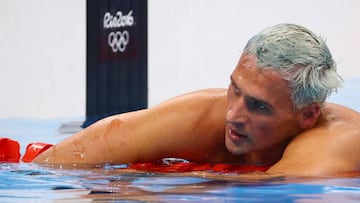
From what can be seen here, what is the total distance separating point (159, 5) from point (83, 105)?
1069 millimetres

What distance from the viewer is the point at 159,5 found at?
→ 5082mm

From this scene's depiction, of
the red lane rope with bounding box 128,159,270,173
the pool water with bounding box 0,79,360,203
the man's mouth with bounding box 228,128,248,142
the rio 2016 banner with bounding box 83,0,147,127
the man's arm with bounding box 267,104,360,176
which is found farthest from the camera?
the rio 2016 banner with bounding box 83,0,147,127

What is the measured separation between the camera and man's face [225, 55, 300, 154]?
2.06 metres

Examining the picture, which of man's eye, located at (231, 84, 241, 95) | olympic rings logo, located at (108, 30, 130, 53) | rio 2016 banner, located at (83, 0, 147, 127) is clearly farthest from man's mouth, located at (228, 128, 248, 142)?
olympic rings logo, located at (108, 30, 130, 53)

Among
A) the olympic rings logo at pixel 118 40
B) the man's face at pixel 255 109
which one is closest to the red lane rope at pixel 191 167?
the man's face at pixel 255 109

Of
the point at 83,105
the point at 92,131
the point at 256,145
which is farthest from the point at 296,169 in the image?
the point at 83,105

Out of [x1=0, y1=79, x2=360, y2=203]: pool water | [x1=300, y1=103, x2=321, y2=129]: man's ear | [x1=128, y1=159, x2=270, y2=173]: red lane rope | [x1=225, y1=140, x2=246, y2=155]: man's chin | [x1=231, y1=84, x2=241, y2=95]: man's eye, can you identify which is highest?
[x1=231, y1=84, x2=241, y2=95]: man's eye

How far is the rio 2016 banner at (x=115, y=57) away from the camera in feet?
17.1

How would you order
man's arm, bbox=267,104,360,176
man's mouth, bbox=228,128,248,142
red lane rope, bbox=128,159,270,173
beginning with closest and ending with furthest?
1. man's arm, bbox=267,104,360,176
2. man's mouth, bbox=228,128,248,142
3. red lane rope, bbox=128,159,270,173

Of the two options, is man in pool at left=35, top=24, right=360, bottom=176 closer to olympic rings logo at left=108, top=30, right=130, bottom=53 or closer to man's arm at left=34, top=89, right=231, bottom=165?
man's arm at left=34, top=89, right=231, bottom=165

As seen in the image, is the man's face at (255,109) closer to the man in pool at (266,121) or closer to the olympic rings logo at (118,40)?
the man in pool at (266,121)

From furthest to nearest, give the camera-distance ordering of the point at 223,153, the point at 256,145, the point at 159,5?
the point at 159,5 < the point at 223,153 < the point at 256,145

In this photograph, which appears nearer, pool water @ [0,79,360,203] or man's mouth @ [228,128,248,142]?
pool water @ [0,79,360,203]

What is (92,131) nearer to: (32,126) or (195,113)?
(195,113)
